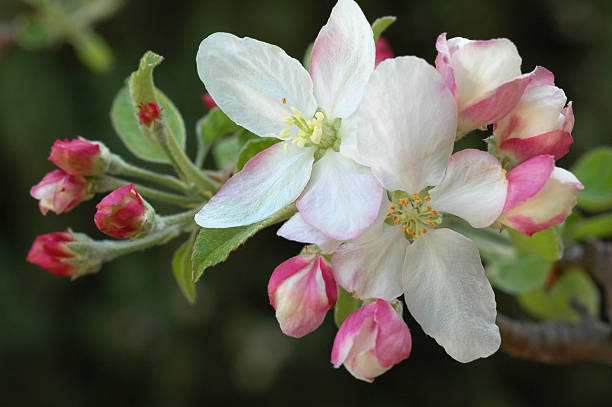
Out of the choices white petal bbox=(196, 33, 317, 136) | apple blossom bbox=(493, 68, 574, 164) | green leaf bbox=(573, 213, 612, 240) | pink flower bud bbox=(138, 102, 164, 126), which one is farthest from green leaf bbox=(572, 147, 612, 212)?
pink flower bud bbox=(138, 102, 164, 126)

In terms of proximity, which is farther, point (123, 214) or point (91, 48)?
point (91, 48)

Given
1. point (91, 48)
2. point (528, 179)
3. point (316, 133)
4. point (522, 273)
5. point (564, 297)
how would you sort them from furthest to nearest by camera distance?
point (91, 48)
point (564, 297)
point (522, 273)
point (316, 133)
point (528, 179)

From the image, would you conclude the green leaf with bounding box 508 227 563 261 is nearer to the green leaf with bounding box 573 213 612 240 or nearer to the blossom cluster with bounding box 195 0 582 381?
the blossom cluster with bounding box 195 0 582 381

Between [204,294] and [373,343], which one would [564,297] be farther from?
[204,294]

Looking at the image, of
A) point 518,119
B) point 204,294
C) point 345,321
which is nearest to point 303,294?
point 345,321

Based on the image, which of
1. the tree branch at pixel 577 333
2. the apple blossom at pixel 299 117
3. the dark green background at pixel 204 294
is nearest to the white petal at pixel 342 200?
the apple blossom at pixel 299 117

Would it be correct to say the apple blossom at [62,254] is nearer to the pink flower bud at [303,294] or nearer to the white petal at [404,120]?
the pink flower bud at [303,294]
